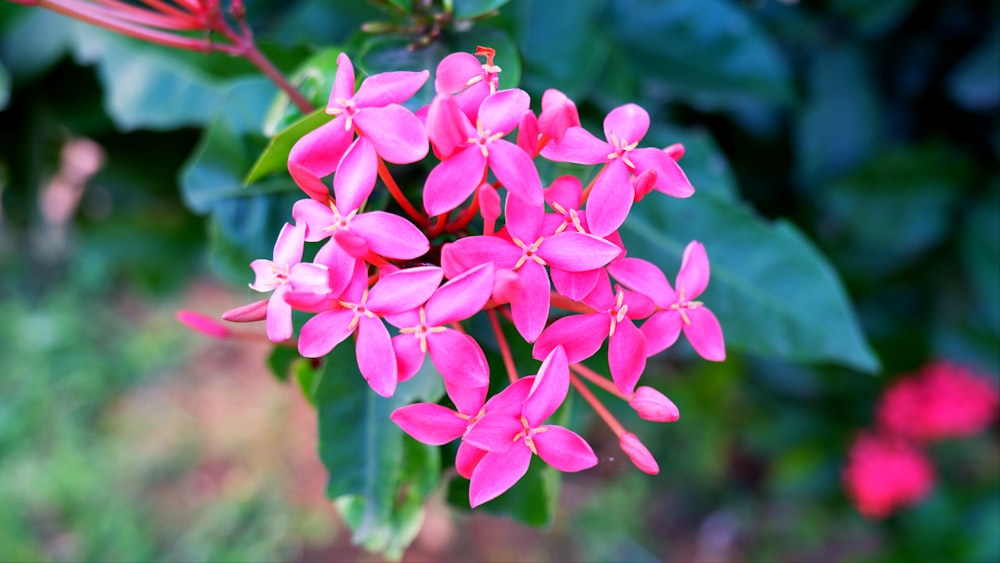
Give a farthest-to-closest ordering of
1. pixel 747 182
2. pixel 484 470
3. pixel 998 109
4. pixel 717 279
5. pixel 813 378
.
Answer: pixel 813 378 → pixel 747 182 → pixel 998 109 → pixel 717 279 → pixel 484 470

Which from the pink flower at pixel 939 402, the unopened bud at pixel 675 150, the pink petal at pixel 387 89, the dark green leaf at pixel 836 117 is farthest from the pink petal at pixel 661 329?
the pink flower at pixel 939 402

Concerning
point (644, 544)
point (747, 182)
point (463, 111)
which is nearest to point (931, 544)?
point (644, 544)

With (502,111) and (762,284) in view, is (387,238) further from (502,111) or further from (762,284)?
(762,284)

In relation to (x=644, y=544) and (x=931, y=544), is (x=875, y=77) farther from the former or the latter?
(x=644, y=544)

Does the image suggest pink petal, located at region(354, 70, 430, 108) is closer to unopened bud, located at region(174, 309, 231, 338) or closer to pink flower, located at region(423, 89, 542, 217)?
pink flower, located at region(423, 89, 542, 217)

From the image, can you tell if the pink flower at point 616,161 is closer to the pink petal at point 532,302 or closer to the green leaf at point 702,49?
the pink petal at point 532,302

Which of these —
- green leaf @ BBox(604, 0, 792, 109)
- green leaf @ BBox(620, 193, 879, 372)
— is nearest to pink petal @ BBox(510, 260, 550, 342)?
green leaf @ BBox(620, 193, 879, 372)
